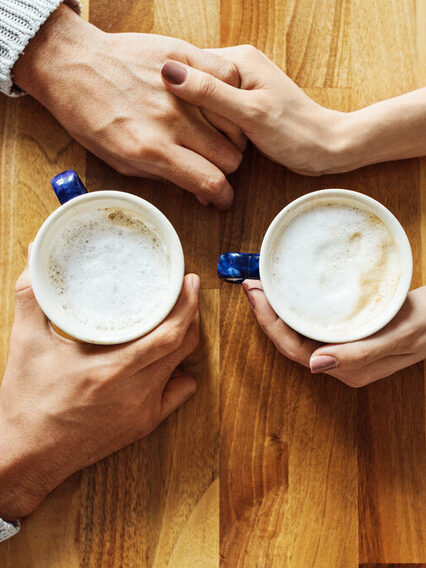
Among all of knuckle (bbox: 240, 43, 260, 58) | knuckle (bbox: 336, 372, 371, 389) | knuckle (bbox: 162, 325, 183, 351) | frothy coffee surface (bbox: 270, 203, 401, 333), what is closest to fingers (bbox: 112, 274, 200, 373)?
knuckle (bbox: 162, 325, 183, 351)

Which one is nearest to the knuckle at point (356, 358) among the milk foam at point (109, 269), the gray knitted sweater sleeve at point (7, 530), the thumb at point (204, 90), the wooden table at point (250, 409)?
the wooden table at point (250, 409)

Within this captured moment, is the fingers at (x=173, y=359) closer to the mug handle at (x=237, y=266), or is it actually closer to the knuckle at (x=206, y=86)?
the mug handle at (x=237, y=266)

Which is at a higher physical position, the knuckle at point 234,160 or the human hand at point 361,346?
the knuckle at point 234,160

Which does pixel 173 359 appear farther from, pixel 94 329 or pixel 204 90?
pixel 204 90

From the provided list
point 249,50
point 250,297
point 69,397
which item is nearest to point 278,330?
point 250,297

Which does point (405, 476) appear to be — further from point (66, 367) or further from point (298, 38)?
point (298, 38)

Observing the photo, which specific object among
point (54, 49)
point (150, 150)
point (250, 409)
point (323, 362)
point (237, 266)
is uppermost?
point (54, 49)
